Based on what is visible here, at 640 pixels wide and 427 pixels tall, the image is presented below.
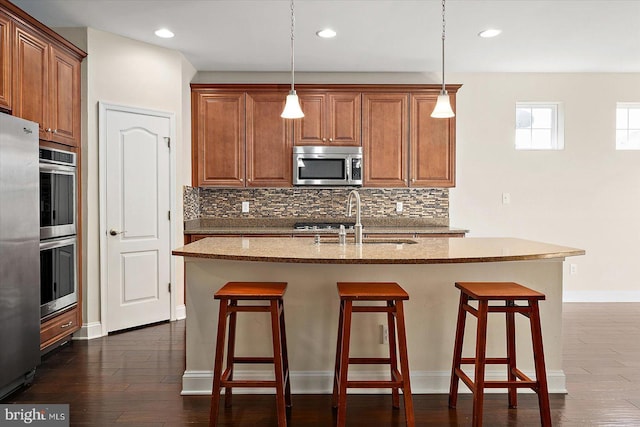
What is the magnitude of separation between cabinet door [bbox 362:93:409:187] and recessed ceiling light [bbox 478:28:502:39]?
1.01 meters

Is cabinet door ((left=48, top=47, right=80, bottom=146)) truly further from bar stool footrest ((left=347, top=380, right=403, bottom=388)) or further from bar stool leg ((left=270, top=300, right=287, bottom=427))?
bar stool footrest ((left=347, top=380, right=403, bottom=388))

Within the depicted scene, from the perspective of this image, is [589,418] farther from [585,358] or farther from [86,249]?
[86,249]

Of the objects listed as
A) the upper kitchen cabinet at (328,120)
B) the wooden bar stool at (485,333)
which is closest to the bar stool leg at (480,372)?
the wooden bar stool at (485,333)

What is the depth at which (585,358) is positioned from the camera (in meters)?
3.21

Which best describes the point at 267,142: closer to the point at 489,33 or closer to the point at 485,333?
the point at 489,33

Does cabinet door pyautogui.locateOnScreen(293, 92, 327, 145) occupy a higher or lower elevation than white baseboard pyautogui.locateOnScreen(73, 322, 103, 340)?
higher

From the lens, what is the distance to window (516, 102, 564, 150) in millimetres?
5145

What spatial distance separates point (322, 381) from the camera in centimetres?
264

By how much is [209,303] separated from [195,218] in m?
2.34

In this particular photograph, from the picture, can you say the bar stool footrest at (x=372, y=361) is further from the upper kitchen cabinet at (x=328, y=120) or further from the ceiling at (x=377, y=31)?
the upper kitchen cabinet at (x=328, y=120)

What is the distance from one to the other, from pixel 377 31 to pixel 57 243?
3014mm

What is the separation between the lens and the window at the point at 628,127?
5121 mm

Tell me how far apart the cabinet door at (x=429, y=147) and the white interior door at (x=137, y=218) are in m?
2.48

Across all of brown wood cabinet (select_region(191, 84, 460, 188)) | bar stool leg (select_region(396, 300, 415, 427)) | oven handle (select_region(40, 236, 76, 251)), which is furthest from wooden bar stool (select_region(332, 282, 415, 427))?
brown wood cabinet (select_region(191, 84, 460, 188))
